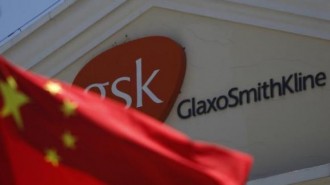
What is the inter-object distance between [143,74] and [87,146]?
19.7 feet

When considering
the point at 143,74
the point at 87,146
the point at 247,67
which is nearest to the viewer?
the point at 87,146

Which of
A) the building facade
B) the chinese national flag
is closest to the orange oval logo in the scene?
the building facade

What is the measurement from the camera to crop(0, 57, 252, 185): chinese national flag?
6.33 metres

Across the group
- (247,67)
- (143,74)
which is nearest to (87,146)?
(247,67)

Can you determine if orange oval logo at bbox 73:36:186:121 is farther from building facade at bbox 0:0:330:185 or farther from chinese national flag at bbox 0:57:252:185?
chinese national flag at bbox 0:57:252:185

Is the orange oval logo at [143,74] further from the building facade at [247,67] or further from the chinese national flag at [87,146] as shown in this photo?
the chinese national flag at [87,146]

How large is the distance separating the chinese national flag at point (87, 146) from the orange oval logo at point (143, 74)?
226 inches

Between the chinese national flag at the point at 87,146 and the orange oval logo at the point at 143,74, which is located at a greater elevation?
the chinese national flag at the point at 87,146

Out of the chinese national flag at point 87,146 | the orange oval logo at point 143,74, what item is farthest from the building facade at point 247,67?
the chinese national flag at point 87,146

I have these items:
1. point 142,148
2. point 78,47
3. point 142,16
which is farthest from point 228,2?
point 142,148

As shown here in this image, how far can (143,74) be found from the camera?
490 inches

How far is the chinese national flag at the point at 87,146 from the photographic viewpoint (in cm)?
633

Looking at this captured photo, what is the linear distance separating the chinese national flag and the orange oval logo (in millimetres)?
5728

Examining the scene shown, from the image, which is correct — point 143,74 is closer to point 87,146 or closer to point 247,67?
point 247,67
